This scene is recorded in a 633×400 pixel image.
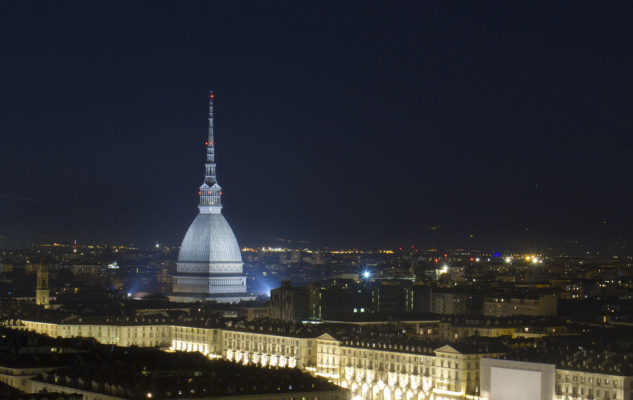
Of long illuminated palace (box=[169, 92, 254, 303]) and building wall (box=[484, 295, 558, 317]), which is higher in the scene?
long illuminated palace (box=[169, 92, 254, 303])

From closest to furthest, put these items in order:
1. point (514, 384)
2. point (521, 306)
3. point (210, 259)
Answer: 1. point (514, 384)
2. point (521, 306)
3. point (210, 259)

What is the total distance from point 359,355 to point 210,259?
185 feet

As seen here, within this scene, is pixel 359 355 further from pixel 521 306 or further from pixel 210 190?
pixel 210 190

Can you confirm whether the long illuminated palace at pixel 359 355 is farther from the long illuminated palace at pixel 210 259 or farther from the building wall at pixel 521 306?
the long illuminated palace at pixel 210 259

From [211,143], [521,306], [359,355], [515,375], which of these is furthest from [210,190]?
[515,375]

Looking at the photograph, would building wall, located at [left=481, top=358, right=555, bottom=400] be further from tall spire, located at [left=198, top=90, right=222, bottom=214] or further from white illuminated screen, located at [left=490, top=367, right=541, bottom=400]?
tall spire, located at [left=198, top=90, right=222, bottom=214]

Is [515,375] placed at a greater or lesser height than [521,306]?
lesser

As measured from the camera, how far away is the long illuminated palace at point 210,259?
133 m

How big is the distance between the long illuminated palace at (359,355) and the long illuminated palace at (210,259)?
33439mm

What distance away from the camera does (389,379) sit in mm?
75562

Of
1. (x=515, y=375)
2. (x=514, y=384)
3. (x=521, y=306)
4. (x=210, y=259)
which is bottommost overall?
(x=514, y=384)

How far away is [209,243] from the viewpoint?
134625mm

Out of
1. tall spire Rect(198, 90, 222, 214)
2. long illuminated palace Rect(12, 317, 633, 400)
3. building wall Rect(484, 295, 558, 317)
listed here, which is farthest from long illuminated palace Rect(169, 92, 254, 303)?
long illuminated palace Rect(12, 317, 633, 400)

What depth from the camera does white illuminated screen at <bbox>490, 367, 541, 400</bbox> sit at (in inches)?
2603
